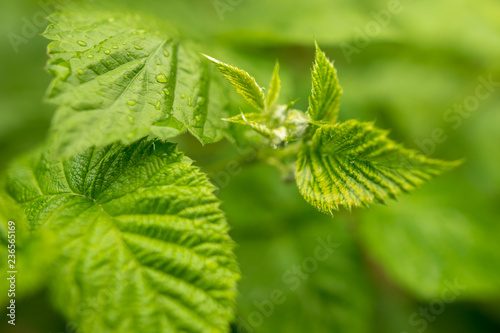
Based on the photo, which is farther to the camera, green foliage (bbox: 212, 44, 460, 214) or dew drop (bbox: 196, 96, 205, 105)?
dew drop (bbox: 196, 96, 205, 105)

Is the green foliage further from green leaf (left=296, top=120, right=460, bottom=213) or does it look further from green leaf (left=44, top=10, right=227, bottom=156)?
green leaf (left=44, top=10, right=227, bottom=156)

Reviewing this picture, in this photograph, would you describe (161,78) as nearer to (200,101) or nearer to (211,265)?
(200,101)

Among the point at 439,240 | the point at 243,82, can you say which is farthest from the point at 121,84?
the point at 439,240

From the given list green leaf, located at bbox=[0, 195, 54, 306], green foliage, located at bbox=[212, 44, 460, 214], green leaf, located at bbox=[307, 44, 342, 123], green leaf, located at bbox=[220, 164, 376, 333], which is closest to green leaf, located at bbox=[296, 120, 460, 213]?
green foliage, located at bbox=[212, 44, 460, 214]

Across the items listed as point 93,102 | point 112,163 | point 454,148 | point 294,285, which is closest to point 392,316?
point 294,285

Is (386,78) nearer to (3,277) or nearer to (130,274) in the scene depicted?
(130,274)
